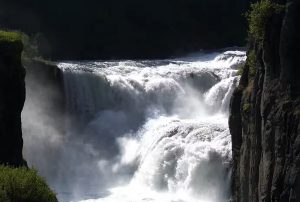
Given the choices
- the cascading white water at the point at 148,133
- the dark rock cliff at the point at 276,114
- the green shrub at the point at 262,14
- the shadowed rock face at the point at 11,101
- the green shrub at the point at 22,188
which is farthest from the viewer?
the cascading white water at the point at 148,133

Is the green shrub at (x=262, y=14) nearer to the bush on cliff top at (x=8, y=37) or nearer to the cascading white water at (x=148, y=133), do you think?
the bush on cliff top at (x=8, y=37)

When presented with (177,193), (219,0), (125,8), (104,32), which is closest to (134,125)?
(177,193)

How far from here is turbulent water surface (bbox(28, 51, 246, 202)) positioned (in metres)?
25.5

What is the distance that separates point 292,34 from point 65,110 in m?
21.0

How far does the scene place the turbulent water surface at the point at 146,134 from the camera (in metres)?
25.5

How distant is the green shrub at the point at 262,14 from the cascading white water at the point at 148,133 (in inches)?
400

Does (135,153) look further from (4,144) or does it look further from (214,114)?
(4,144)

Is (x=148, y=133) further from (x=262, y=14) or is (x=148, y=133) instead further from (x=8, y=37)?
(x=262, y=14)

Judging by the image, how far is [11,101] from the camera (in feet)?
67.3

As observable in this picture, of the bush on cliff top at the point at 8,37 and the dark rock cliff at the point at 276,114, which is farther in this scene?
the bush on cliff top at the point at 8,37

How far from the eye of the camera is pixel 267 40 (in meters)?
14.7

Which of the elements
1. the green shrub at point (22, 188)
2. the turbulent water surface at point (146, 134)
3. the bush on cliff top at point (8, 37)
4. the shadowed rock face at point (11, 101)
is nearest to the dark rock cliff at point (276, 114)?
the green shrub at point (22, 188)

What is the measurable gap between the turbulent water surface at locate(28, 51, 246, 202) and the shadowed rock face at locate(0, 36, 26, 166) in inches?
229

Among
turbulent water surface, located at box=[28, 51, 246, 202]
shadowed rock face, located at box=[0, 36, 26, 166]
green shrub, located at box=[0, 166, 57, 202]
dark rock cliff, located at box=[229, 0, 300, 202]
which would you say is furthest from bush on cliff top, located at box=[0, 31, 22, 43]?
green shrub, located at box=[0, 166, 57, 202]
